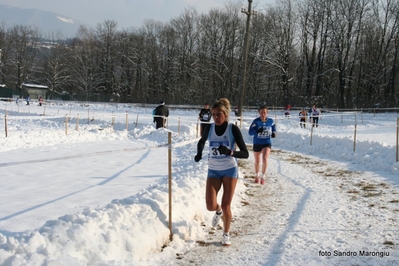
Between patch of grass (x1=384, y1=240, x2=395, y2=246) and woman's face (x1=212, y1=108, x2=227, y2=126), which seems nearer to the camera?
patch of grass (x1=384, y1=240, x2=395, y2=246)

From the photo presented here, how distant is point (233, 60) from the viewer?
6212 centimetres

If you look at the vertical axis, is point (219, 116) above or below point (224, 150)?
above

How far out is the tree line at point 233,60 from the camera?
50.4 m

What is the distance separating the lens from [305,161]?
42.2ft

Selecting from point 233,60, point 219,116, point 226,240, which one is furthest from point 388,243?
point 233,60

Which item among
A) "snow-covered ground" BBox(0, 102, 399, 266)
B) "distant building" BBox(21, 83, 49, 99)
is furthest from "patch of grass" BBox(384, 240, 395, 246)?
"distant building" BBox(21, 83, 49, 99)

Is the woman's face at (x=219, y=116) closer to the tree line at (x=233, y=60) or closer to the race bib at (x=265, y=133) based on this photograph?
the race bib at (x=265, y=133)

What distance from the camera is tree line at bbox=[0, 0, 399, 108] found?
50.4 meters

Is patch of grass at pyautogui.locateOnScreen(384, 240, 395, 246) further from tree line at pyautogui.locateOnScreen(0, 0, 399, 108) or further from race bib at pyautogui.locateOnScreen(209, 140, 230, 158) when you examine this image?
tree line at pyautogui.locateOnScreen(0, 0, 399, 108)

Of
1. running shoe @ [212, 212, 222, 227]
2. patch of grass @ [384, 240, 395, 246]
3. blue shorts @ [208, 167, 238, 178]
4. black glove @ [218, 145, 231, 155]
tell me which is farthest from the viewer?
running shoe @ [212, 212, 222, 227]

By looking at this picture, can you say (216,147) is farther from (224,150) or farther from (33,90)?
(33,90)

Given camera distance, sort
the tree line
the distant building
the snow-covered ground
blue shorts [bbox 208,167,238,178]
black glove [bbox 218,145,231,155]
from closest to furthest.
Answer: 1. the snow-covered ground
2. black glove [bbox 218,145,231,155]
3. blue shorts [bbox 208,167,238,178]
4. the tree line
5. the distant building

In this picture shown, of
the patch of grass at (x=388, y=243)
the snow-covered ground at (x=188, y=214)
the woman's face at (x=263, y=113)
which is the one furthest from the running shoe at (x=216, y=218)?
the woman's face at (x=263, y=113)

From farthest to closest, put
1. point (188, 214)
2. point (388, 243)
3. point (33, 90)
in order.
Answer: point (33, 90) → point (188, 214) → point (388, 243)
